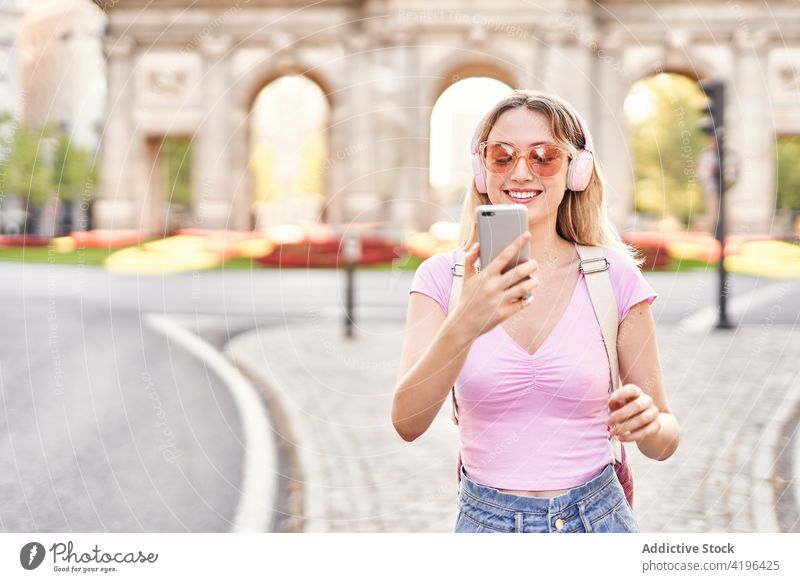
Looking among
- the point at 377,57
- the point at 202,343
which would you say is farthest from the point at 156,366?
the point at 377,57

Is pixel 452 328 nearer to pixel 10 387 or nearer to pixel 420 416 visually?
pixel 420 416

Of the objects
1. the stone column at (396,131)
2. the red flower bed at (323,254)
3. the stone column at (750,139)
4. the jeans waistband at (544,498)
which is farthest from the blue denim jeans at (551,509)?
the red flower bed at (323,254)

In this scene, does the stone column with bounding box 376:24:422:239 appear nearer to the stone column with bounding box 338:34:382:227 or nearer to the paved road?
the stone column with bounding box 338:34:382:227

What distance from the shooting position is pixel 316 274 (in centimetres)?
2052

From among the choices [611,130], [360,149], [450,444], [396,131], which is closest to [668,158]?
[611,130]

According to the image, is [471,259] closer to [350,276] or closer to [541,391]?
[541,391]

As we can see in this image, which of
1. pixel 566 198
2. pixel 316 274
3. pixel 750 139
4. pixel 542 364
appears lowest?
pixel 316 274

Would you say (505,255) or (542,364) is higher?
(505,255)

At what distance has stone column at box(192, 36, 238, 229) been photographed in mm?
15555

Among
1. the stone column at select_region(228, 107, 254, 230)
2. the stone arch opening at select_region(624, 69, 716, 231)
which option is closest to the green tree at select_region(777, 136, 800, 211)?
the stone arch opening at select_region(624, 69, 716, 231)

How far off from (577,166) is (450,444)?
4.05 m

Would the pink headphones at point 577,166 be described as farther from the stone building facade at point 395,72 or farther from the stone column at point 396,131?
the stone column at point 396,131

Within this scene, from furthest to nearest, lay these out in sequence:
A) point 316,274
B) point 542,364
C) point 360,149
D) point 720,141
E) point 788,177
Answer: point 788,177, point 316,274, point 360,149, point 720,141, point 542,364
